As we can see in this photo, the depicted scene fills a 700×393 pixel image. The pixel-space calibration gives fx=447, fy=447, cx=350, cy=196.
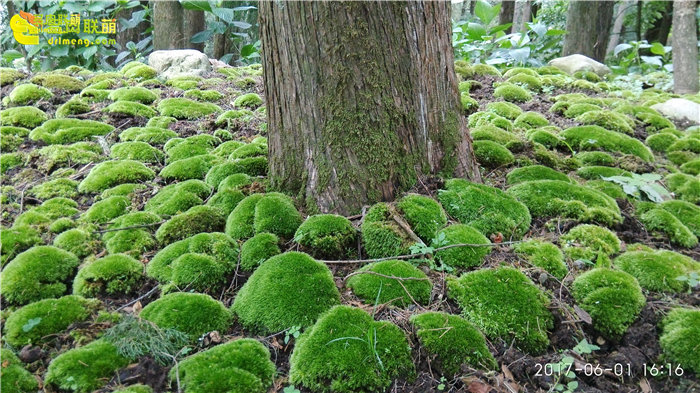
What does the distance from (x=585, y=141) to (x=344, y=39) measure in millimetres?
3016

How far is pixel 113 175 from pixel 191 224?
1241mm

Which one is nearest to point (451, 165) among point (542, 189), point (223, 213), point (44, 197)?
point (542, 189)

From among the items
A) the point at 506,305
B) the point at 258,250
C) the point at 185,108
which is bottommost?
the point at 506,305

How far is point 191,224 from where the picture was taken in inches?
125

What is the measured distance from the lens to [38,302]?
2523 millimetres

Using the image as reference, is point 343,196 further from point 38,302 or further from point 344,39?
point 38,302

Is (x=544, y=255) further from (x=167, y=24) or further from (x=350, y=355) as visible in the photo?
(x=167, y=24)

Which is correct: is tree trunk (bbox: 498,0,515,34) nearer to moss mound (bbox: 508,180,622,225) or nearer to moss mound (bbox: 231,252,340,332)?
moss mound (bbox: 508,180,622,225)

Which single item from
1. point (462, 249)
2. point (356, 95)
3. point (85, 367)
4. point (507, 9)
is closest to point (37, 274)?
point (85, 367)

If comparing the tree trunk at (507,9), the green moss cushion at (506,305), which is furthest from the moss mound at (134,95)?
the tree trunk at (507,9)

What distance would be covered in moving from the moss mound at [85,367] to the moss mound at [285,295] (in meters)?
0.65

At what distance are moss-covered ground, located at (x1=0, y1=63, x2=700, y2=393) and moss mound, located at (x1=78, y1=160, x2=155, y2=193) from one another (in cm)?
2

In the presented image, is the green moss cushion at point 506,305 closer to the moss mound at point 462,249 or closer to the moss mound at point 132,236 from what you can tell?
the moss mound at point 462,249

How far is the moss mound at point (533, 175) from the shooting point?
12.3 feet
